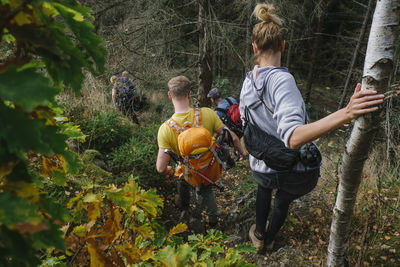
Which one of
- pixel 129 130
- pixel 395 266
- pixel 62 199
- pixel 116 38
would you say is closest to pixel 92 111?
pixel 129 130

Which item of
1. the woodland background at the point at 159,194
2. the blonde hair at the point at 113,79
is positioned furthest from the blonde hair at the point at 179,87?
the blonde hair at the point at 113,79

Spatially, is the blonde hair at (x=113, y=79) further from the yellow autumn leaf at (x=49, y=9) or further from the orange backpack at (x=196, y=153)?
the yellow autumn leaf at (x=49, y=9)

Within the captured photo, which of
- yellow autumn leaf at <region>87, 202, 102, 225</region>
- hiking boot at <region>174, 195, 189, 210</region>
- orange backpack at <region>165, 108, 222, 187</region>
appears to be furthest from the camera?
hiking boot at <region>174, 195, 189, 210</region>

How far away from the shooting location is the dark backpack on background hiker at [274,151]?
1841mm

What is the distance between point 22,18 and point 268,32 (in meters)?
1.64

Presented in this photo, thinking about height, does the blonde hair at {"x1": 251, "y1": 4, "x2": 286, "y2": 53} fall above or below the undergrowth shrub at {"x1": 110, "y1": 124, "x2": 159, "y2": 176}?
above

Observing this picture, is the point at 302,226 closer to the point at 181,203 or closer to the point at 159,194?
the point at 181,203

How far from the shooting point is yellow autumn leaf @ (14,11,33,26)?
1.77 ft

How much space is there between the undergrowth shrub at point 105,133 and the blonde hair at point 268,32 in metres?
3.32

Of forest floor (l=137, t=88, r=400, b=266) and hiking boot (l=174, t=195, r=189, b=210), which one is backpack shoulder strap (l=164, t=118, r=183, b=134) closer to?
forest floor (l=137, t=88, r=400, b=266)

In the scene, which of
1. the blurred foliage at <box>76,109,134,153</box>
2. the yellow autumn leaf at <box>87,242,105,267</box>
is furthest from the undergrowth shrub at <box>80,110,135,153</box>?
the yellow autumn leaf at <box>87,242,105,267</box>

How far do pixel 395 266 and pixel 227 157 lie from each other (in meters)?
1.87

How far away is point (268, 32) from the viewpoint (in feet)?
5.98

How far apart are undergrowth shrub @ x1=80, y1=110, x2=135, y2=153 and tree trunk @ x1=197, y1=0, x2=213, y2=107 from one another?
2.22 metres
